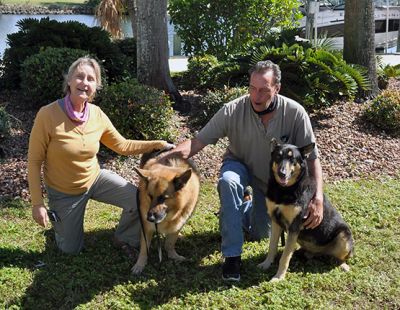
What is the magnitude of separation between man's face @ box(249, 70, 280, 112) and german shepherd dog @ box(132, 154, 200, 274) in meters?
0.97

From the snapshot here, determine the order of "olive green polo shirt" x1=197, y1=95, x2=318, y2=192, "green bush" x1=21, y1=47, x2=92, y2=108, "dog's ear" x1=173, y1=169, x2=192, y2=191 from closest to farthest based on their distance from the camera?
1. "dog's ear" x1=173, y1=169, x2=192, y2=191
2. "olive green polo shirt" x1=197, y1=95, x2=318, y2=192
3. "green bush" x1=21, y1=47, x2=92, y2=108

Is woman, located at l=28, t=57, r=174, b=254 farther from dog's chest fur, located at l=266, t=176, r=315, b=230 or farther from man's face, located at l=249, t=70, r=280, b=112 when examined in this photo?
dog's chest fur, located at l=266, t=176, r=315, b=230

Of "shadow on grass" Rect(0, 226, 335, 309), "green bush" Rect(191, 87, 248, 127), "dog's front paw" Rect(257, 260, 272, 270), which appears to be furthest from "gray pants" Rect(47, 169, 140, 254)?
"green bush" Rect(191, 87, 248, 127)

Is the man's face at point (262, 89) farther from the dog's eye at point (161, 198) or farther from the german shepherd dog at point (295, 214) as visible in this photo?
the dog's eye at point (161, 198)

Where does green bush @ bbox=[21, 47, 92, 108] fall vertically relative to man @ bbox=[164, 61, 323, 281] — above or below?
above

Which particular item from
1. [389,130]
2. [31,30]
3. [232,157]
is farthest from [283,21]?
[232,157]

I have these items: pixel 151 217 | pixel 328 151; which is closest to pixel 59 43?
pixel 328 151

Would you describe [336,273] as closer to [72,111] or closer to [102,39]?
[72,111]

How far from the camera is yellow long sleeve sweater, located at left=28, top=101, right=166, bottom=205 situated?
14.4 ft

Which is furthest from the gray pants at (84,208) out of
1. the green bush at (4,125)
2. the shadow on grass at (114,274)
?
the green bush at (4,125)

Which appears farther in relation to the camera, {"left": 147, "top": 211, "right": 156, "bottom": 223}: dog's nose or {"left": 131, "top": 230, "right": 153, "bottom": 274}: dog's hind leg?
{"left": 131, "top": 230, "right": 153, "bottom": 274}: dog's hind leg

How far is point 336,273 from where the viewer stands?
14.7ft

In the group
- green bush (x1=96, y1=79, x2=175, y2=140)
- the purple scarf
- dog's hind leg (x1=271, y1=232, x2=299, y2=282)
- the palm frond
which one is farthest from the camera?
the palm frond

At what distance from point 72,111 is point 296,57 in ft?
17.6
